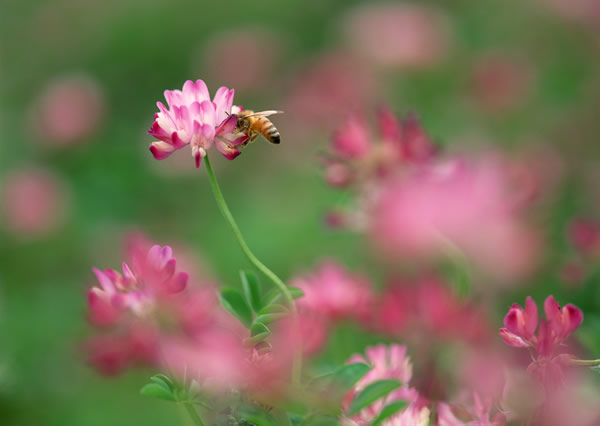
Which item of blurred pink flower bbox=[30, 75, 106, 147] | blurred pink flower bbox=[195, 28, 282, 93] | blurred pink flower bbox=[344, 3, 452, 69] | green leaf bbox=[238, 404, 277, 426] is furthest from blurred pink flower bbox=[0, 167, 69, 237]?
green leaf bbox=[238, 404, 277, 426]

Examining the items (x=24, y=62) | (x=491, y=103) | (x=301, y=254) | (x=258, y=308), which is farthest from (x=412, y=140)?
(x=24, y=62)

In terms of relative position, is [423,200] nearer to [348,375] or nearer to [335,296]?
[335,296]

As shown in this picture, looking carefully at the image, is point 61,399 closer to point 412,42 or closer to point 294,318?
point 294,318

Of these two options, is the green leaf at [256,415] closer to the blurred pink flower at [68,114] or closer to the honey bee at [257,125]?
the honey bee at [257,125]

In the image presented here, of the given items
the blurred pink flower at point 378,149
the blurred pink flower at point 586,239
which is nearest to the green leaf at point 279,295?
the blurred pink flower at point 378,149

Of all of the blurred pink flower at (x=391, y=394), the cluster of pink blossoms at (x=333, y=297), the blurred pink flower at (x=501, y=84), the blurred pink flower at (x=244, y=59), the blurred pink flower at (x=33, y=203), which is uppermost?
the blurred pink flower at (x=391, y=394)

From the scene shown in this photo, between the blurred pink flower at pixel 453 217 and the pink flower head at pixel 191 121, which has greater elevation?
the pink flower head at pixel 191 121

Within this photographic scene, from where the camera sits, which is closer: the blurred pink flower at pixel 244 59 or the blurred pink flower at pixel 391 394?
the blurred pink flower at pixel 391 394
